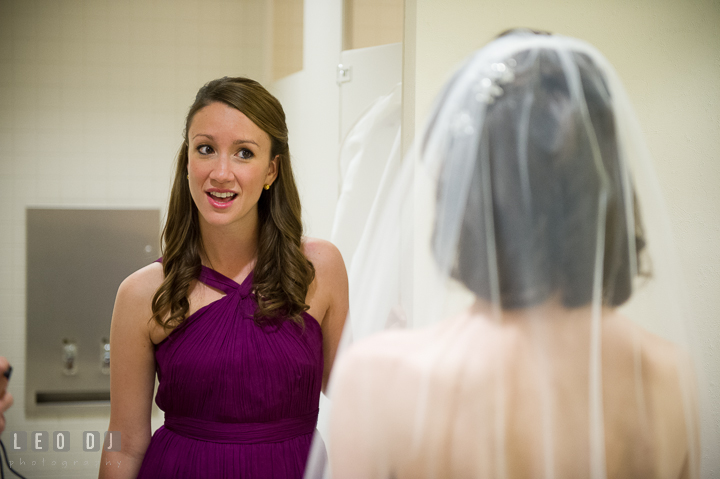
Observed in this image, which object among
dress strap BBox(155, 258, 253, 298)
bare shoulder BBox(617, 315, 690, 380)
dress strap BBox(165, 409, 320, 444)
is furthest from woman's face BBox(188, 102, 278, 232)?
bare shoulder BBox(617, 315, 690, 380)

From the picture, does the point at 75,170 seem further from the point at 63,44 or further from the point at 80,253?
the point at 63,44

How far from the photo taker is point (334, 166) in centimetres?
136

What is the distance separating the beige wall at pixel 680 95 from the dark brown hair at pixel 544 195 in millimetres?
482

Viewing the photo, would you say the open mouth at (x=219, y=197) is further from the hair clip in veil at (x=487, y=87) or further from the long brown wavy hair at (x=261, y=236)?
the hair clip in veil at (x=487, y=87)

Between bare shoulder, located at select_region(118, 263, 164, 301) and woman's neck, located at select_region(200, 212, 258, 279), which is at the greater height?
woman's neck, located at select_region(200, 212, 258, 279)

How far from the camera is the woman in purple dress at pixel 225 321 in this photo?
2.78ft

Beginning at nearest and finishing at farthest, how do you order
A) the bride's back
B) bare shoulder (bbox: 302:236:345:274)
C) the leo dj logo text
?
the bride's back → bare shoulder (bbox: 302:236:345:274) → the leo dj logo text

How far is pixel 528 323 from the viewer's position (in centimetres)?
50

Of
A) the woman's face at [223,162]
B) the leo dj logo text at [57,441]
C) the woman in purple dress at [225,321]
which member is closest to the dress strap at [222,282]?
the woman in purple dress at [225,321]

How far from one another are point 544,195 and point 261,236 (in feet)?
1.84

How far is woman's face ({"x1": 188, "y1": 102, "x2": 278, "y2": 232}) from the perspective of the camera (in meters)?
0.83

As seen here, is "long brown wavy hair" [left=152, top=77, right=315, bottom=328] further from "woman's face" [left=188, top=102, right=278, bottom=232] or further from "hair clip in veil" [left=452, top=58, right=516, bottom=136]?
"hair clip in veil" [left=452, top=58, right=516, bottom=136]

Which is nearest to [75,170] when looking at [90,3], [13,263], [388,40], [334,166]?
[13,263]

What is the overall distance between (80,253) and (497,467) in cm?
131
